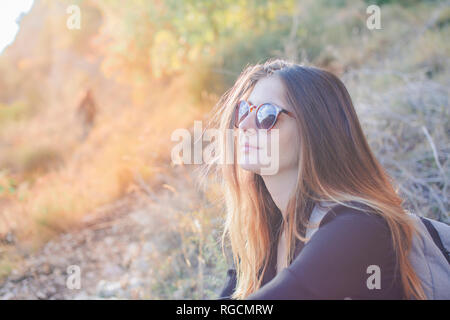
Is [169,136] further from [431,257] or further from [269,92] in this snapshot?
[431,257]

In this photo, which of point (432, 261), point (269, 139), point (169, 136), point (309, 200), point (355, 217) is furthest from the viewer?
point (169, 136)

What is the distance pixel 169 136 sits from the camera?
22.4ft

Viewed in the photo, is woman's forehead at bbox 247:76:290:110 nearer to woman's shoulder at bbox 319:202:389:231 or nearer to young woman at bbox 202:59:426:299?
young woman at bbox 202:59:426:299

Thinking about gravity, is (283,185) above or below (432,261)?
above

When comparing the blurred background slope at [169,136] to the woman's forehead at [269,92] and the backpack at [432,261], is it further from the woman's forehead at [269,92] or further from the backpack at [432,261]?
the backpack at [432,261]

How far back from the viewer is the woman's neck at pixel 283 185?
5.75 feet

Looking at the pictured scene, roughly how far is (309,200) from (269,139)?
31cm

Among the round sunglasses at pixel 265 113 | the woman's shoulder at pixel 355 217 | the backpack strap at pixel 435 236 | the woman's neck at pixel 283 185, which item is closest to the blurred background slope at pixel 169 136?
the woman's neck at pixel 283 185

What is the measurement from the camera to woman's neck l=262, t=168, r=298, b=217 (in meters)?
1.75

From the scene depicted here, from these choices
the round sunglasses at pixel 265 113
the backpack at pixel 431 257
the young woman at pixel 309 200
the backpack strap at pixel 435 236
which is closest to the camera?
the young woman at pixel 309 200

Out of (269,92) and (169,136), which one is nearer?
(269,92)

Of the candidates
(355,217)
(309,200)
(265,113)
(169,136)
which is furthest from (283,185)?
(169,136)

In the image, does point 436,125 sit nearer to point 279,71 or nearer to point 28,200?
point 279,71
